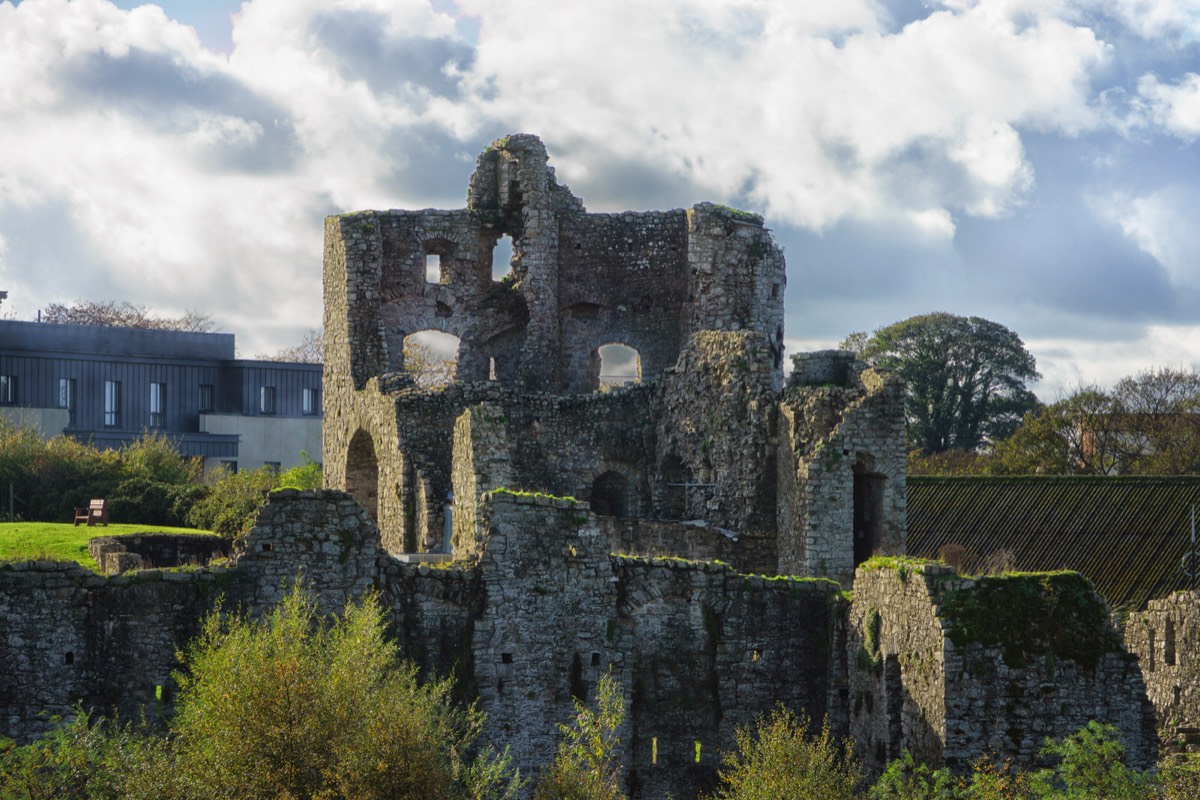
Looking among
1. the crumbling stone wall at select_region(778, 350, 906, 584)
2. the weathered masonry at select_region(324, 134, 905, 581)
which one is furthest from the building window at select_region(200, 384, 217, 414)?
the crumbling stone wall at select_region(778, 350, 906, 584)

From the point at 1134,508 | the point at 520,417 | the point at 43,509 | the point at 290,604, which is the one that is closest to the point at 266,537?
the point at 290,604

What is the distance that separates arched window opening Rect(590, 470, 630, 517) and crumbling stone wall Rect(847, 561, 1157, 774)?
13.8 metres

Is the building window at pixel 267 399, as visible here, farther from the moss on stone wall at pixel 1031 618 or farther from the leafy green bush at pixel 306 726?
the moss on stone wall at pixel 1031 618

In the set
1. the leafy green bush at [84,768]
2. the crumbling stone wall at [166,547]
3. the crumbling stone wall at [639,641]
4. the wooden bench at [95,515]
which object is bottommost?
the leafy green bush at [84,768]

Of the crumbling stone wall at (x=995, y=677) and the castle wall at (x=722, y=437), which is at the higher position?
the castle wall at (x=722, y=437)

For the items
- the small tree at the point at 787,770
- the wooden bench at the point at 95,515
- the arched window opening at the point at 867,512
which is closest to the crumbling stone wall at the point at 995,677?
the small tree at the point at 787,770

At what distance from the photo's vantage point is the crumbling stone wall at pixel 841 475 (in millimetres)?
32406

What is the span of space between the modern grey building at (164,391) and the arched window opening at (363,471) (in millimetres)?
24542

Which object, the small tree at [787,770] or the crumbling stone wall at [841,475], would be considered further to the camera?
the crumbling stone wall at [841,475]

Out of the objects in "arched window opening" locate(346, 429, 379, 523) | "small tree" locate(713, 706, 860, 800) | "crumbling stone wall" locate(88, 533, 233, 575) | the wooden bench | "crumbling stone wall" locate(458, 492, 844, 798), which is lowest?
"small tree" locate(713, 706, 860, 800)

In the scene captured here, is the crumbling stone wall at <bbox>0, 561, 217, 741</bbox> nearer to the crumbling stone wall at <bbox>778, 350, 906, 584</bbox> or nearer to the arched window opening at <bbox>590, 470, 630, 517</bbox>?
the crumbling stone wall at <bbox>778, 350, 906, 584</bbox>

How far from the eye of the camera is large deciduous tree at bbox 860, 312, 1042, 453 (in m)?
76.7

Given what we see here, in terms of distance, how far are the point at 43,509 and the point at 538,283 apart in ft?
44.5

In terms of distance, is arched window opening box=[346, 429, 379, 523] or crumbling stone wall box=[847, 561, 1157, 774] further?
arched window opening box=[346, 429, 379, 523]
